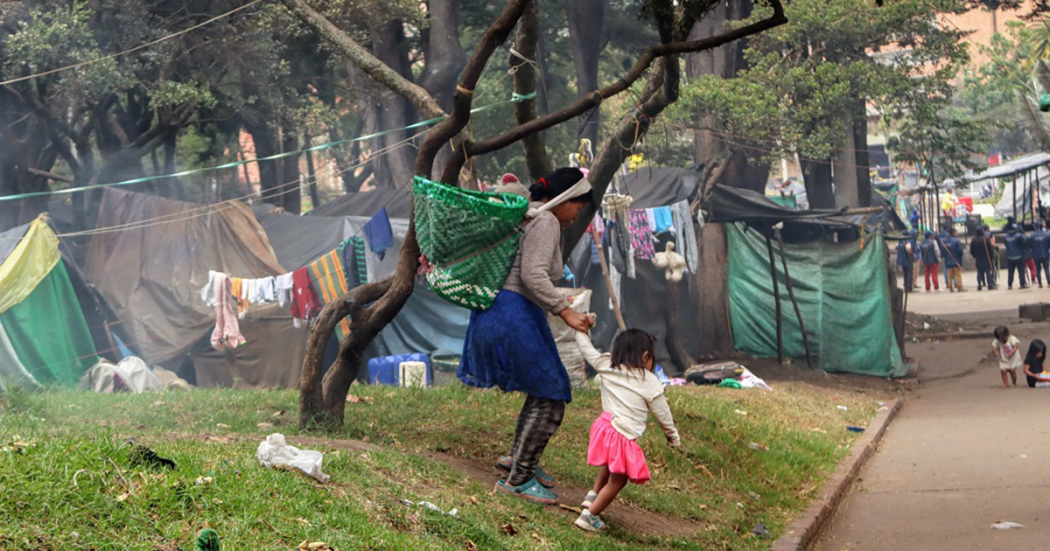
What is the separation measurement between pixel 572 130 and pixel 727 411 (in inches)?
732

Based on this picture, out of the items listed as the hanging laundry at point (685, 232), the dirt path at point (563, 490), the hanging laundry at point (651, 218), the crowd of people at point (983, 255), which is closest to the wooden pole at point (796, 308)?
the hanging laundry at point (685, 232)

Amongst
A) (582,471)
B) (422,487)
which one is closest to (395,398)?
(582,471)

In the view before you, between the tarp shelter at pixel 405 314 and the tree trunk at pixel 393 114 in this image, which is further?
the tree trunk at pixel 393 114

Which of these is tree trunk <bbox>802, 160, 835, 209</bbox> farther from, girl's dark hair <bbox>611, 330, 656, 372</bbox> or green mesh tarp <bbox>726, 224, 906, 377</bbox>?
girl's dark hair <bbox>611, 330, 656, 372</bbox>

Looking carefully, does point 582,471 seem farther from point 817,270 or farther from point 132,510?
point 817,270

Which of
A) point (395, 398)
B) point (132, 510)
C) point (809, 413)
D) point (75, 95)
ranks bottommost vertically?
point (809, 413)

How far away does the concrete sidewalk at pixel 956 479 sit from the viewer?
762 cm

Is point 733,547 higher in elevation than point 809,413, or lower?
higher

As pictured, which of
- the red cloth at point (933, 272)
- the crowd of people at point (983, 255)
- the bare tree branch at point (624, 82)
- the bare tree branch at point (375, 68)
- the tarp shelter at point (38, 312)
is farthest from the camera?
the red cloth at point (933, 272)

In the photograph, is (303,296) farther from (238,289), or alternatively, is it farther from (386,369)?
(386,369)

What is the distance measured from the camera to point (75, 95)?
1748 cm

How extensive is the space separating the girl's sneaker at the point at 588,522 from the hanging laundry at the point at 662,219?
11.1 metres

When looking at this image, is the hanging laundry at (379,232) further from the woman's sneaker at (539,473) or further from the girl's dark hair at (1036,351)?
the girl's dark hair at (1036,351)

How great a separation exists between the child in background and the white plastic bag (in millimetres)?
12858
